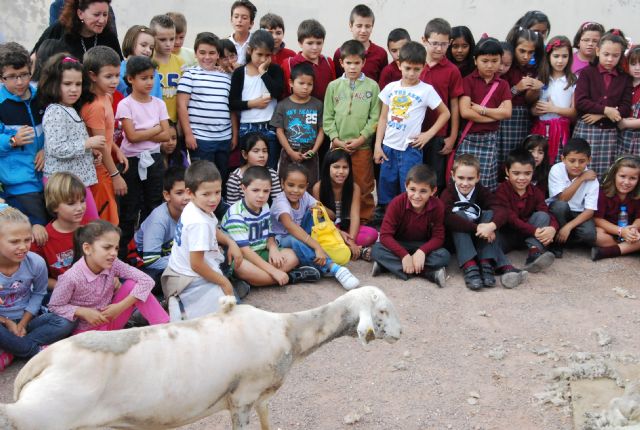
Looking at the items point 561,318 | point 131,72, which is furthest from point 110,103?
point 561,318

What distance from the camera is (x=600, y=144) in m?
6.25

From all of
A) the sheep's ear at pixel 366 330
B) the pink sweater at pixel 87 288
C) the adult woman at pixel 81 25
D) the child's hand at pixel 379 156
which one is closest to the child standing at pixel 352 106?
the child's hand at pixel 379 156

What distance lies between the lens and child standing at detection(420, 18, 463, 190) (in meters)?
6.05

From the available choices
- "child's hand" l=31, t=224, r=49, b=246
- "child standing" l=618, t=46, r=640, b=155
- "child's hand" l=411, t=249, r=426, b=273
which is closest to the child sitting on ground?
"child's hand" l=411, t=249, r=426, b=273

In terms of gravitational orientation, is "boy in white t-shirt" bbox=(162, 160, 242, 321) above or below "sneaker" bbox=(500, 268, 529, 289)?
above

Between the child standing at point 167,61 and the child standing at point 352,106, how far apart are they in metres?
1.25

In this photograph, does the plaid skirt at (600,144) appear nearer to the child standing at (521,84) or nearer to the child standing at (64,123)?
the child standing at (521,84)

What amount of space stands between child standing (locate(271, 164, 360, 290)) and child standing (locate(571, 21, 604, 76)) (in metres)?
2.90

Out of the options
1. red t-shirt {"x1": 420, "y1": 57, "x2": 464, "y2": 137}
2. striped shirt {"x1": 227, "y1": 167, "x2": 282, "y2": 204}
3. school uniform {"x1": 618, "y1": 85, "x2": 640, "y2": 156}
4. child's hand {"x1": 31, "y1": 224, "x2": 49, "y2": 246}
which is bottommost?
child's hand {"x1": 31, "y1": 224, "x2": 49, "y2": 246}

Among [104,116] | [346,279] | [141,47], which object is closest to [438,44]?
[346,279]

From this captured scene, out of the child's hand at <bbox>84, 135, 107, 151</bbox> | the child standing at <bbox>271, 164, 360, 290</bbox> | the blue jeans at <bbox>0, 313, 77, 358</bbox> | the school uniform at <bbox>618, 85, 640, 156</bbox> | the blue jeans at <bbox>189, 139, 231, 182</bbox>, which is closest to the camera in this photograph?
the blue jeans at <bbox>0, 313, 77, 358</bbox>

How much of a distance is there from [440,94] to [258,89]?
1527mm

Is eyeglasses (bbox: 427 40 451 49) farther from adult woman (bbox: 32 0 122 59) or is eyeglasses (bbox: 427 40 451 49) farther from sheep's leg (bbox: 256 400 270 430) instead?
sheep's leg (bbox: 256 400 270 430)

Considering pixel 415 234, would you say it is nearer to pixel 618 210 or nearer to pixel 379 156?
pixel 379 156
